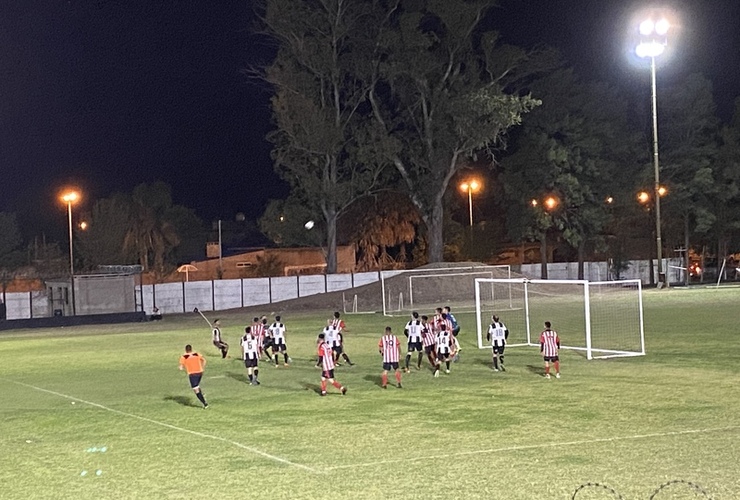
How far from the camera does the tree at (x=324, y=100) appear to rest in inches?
2660

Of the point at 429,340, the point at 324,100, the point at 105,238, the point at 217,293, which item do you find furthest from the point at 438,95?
the point at 429,340

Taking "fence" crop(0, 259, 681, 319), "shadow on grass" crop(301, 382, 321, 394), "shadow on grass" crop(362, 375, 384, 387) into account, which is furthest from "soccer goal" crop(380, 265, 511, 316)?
"shadow on grass" crop(301, 382, 321, 394)

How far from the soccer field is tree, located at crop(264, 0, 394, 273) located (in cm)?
4141

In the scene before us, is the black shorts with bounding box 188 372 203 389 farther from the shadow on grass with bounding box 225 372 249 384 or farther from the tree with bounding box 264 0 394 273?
the tree with bounding box 264 0 394 273

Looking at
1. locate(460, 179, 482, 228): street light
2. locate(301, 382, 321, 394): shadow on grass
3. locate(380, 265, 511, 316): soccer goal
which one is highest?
locate(460, 179, 482, 228): street light

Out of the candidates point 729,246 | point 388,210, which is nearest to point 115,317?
point 388,210

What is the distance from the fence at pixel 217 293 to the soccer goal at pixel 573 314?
1403cm

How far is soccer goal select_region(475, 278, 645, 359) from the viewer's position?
28.6 m

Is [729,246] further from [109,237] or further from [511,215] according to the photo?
[109,237]

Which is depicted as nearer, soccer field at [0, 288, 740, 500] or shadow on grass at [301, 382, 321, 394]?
soccer field at [0, 288, 740, 500]

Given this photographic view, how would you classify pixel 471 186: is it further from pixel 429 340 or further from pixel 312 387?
pixel 312 387

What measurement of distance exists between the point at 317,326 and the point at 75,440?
27.8 m

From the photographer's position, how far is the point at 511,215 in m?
79.1

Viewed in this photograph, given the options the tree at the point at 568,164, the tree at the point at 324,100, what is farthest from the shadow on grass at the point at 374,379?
the tree at the point at 568,164
